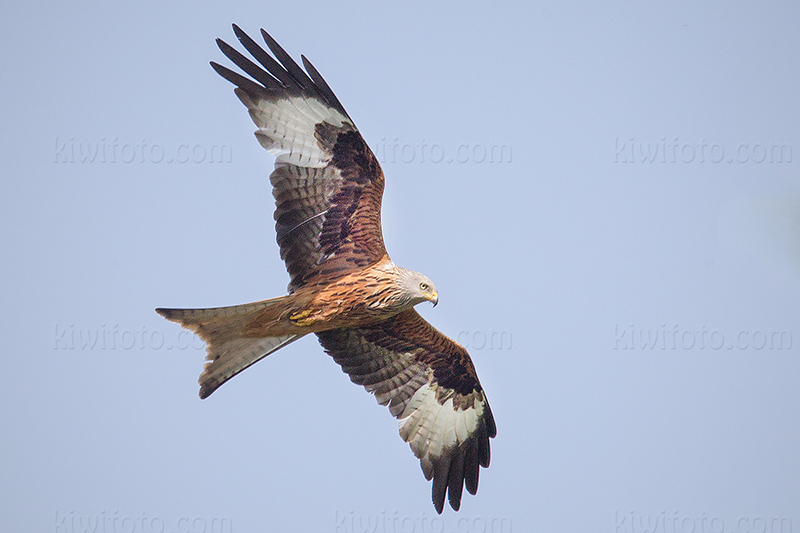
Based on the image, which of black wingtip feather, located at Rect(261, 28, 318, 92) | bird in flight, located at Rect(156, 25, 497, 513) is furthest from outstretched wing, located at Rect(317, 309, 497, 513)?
black wingtip feather, located at Rect(261, 28, 318, 92)

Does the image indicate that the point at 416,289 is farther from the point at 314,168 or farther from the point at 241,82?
the point at 241,82

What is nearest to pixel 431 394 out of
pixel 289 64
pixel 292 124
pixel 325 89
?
pixel 292 124

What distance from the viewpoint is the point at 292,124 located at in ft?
27.9

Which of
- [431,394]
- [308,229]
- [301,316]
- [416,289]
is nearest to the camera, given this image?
[416,289]

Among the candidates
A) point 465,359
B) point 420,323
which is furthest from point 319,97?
point 465,359

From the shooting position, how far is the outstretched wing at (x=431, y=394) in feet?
30.7

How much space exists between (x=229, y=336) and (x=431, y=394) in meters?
2.45

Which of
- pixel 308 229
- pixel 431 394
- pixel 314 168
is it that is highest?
pixel 314 168

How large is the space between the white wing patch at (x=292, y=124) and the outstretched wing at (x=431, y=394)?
197 cm

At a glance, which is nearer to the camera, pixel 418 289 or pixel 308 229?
pixel 418 289

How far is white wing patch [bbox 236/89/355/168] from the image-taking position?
8445 millimetres

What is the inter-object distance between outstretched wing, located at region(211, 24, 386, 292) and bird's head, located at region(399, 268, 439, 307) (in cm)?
50

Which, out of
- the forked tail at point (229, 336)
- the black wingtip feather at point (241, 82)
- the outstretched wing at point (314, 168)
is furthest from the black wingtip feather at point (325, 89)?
the forked tail at point (229, 336)

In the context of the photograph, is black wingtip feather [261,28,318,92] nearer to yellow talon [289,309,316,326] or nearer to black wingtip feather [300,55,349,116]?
black wingtip feather [300,55,349,116]
